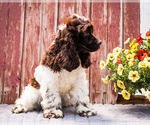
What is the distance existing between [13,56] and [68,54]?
45.4 inches

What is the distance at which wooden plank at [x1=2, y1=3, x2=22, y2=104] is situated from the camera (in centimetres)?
257

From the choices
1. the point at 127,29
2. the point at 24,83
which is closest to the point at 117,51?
the point at 127,29

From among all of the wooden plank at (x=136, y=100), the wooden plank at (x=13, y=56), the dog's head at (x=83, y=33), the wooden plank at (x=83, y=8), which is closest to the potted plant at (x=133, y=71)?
the dog's head at (x=83, y=33)

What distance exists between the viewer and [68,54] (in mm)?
1773

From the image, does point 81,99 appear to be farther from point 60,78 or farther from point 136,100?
point 136,100

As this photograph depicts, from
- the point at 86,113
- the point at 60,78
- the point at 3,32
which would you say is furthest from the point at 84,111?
the point at 3,32

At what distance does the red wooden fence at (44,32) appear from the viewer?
2.58m

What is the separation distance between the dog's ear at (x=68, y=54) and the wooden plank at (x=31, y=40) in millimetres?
888

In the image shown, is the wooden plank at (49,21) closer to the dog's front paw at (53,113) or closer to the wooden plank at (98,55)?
the wooden plank at (98,55)

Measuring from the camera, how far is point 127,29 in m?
2.62

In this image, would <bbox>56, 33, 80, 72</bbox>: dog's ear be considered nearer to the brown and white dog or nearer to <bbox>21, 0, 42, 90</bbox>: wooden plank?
the brown and white dog

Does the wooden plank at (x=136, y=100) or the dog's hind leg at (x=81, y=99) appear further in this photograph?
the wooden plank at (x=136, y=100)

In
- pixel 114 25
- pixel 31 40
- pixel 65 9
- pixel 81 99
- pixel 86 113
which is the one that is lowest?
pixel 86 113

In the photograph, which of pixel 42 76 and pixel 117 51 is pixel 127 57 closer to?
pixel 117 51
